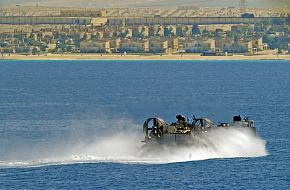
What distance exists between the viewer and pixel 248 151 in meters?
92.4

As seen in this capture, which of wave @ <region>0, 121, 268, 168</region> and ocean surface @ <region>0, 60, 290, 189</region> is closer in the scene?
ocean surface @ <region>0, 60, 290, 189</region>

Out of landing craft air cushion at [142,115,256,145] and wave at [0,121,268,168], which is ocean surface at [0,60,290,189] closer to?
wave at [0,121,268,168]

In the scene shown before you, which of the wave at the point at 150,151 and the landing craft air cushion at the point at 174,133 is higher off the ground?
the landing craft air cushion at the point at 174,133

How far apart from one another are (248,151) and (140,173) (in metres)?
11.3

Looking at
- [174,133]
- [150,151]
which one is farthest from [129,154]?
[174,133]

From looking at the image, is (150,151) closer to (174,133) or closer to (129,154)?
(129,154)

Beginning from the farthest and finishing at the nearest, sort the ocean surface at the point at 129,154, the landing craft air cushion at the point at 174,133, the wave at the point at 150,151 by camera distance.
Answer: the wave at the point at 150,151 < the landing craft air cushion at the point at 174,133 < the ocean surface at the point at 129,154

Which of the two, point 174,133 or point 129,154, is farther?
point 129,154

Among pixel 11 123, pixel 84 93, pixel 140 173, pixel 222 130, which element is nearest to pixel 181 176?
pixel 140 173

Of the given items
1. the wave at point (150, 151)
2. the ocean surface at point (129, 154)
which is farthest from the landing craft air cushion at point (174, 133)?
the ocean surface at point (129, 154)

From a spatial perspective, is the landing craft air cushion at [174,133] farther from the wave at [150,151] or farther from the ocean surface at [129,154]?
the ocean surface at [129,154]

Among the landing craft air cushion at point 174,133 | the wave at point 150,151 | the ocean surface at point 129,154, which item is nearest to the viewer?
the ocean surface at point 129,154

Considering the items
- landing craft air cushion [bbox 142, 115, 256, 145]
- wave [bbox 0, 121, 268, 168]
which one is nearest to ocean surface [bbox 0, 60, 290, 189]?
wave [bbox 0, 121, 268, 168]

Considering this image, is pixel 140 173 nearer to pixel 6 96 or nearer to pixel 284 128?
pixel 284 128
